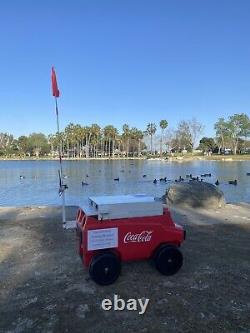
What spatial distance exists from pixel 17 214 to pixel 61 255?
5.97 m

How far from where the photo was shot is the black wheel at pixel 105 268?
5261 mm

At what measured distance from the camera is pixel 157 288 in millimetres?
5262

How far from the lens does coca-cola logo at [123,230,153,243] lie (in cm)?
545

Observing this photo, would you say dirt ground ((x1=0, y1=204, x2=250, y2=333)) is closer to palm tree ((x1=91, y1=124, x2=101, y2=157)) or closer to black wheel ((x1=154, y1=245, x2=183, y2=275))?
black wheel ((x1=154, y1=245, x2=183, y2=275))

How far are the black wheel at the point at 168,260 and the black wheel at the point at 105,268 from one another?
2.15 ft

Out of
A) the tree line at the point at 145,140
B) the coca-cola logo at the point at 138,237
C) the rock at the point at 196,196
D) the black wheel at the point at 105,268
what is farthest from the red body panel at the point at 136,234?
the tree line at the point at 145,140

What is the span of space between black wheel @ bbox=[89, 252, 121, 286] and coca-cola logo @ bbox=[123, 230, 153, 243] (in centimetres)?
31

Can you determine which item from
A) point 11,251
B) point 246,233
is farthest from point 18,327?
point 246,233

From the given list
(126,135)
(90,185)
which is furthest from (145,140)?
(90,185)

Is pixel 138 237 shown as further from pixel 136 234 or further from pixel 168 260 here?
pixel 168 260

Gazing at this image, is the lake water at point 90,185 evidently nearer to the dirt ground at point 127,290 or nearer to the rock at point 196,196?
the rock at point 196,196

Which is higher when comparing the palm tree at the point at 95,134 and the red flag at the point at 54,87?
the palm tree at the point at 95,134

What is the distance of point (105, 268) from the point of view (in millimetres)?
5312

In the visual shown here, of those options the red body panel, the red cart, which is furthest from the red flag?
the red body panel
